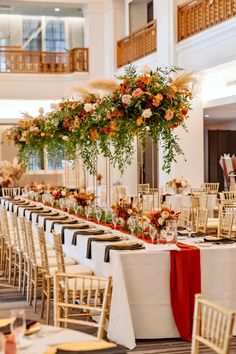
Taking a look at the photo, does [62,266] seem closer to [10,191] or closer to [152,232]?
[152,232]

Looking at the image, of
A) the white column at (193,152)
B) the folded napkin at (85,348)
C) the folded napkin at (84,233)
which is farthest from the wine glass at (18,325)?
the white column at (193,152)

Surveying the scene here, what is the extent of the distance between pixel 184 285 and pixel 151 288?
28 centimetres

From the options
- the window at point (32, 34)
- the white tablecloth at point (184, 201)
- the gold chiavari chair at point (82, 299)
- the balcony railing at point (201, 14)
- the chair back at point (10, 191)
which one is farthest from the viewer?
the window at point (32, 34)

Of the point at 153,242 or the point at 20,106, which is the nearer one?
the point at 153,242

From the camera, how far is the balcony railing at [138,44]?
16953mm

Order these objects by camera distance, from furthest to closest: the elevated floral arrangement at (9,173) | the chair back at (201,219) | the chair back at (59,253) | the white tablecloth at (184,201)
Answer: the elevated floral arrangement at (9,173), the white tablecloth at (184,201), the chair back at (201,219), the chair back at (59,253)

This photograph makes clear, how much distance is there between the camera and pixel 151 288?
5.94 meters

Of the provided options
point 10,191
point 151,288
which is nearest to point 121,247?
point 151,288

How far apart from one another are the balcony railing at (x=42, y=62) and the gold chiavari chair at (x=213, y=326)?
17.7m

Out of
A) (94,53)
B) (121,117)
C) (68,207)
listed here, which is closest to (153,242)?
(121,117)

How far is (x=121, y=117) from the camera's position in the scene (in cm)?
762

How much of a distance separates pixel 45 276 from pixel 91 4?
15.1 metres

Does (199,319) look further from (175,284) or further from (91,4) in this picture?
(91,4)

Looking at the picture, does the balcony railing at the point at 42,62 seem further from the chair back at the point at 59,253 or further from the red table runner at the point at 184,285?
the red table runner at the point at 184,285
